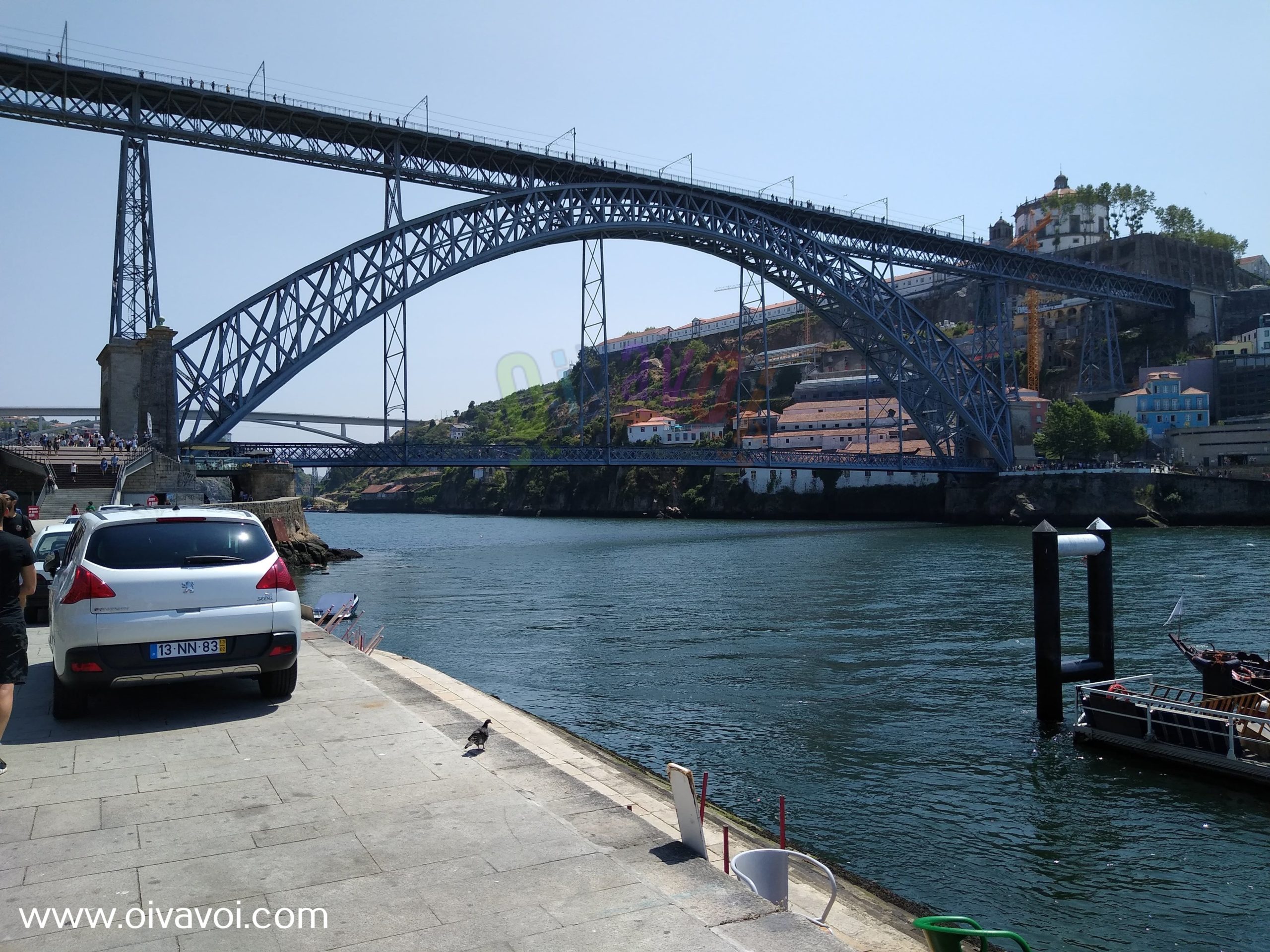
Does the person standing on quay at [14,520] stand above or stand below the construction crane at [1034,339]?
below

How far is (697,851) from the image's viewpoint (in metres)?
5.57

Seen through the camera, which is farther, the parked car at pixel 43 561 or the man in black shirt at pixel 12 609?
the parked car at pixel 43 561

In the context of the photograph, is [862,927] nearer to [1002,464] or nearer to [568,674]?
[568,674]

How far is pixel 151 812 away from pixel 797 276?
2345 inches

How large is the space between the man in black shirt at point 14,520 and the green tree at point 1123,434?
74.4m

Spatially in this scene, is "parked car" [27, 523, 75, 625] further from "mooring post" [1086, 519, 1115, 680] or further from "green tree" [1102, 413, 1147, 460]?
"green tree" [1102, 413, 1147, 460]

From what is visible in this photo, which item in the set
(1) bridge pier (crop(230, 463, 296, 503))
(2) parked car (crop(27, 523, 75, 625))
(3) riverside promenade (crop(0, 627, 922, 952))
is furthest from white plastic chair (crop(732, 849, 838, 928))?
(1) bridge pier (crop(230, 463, 296, 503))

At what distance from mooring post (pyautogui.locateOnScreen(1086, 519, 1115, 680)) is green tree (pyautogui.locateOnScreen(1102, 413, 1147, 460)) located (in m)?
64.8

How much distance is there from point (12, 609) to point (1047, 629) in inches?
501

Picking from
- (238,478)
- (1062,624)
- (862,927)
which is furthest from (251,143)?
(862,927)

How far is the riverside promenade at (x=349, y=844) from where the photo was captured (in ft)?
15.0

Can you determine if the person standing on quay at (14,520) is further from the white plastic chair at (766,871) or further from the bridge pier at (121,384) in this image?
the bridge pier at (121,384)

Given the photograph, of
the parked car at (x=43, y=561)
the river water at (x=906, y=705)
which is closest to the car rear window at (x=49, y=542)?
the parked car at (x=43, y=561)

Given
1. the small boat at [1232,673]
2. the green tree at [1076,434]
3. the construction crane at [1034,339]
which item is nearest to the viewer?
the small boat at [1232,673]
